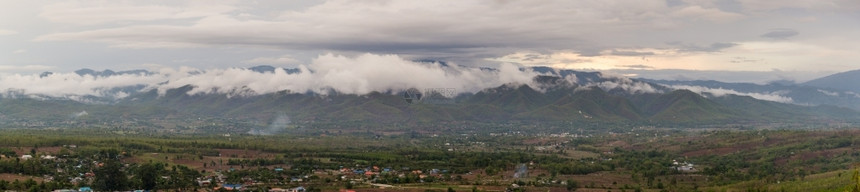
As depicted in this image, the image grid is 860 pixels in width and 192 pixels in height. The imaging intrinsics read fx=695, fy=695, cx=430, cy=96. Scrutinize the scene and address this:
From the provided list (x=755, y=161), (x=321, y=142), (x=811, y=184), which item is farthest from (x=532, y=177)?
(x=321, y=142)

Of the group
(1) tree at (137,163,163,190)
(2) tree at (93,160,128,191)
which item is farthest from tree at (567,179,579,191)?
(2) tree at (93,160,128,191)

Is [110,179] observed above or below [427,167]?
above

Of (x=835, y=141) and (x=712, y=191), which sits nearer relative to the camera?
(x=712, y=191)

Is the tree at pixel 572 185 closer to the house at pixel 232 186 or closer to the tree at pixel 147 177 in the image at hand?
the house at pixel 232 186

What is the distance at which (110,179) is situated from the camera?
8450 cm

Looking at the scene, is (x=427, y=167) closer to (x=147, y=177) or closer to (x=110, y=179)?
(x=147, y=177)

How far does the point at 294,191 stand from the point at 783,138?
111 m

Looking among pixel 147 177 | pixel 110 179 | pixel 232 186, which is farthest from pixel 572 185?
pixel 110 179

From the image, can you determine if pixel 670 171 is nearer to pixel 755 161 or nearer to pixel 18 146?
pixel 755 161

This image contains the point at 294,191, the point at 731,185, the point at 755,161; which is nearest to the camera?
the point at 294,191

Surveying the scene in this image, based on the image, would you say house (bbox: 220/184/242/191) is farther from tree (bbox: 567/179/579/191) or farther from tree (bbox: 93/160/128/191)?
tree (bbox: 567/179/579/191)

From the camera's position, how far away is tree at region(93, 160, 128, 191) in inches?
3278

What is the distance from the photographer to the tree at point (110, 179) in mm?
83250

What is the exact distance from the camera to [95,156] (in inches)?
4397
